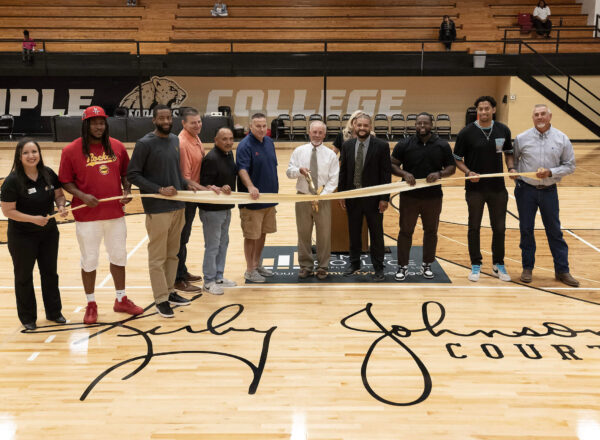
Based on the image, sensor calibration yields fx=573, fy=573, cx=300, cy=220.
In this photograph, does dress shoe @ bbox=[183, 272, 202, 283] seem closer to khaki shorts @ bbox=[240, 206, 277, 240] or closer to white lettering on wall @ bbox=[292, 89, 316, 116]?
khaki shorts @ bbox=[240, 206, 277, 240]

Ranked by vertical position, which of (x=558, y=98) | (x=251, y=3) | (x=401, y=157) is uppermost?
(x=251, y=3)

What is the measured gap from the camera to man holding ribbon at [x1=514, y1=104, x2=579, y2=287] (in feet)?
16.5

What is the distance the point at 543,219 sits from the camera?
5.22 metres

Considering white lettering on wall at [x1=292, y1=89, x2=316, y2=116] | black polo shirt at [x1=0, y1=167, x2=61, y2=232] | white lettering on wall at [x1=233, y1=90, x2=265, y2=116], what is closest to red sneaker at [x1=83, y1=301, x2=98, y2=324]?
black polo shirt at [x1=0, y1=167, x2=61, y2=232]

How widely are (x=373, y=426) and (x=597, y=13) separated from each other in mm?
18493

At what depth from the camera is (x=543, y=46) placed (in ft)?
57.1

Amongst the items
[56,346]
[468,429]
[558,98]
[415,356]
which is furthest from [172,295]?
[558,98]

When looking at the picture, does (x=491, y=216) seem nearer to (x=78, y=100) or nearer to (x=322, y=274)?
(x=322, y=274)

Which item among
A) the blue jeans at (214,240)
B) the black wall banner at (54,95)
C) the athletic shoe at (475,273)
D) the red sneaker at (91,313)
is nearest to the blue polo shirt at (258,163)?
the blue jeans at (214,240)

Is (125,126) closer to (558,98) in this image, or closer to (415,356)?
(558,98)

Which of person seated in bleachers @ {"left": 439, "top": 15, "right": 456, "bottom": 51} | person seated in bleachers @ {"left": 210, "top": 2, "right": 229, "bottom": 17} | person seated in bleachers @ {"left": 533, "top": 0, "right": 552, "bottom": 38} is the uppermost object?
person seated in bleachers @ {"left": 210, "top": 2, "right": 229, "bottom": 17}

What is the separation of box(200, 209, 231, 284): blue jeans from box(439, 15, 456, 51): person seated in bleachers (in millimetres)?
14023


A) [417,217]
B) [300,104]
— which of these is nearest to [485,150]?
[417,217]

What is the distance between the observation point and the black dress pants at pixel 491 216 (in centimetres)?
516
